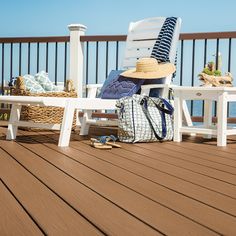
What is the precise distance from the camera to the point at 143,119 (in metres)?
3.40

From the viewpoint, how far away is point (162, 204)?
1.45 metres

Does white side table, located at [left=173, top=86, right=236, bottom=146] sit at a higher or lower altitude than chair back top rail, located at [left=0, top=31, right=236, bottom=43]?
lower

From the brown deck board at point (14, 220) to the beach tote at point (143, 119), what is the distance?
6.30ft

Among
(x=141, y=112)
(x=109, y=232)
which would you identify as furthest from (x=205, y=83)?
(x=109, y=232)

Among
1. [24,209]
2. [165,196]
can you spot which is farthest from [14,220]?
[165,196]

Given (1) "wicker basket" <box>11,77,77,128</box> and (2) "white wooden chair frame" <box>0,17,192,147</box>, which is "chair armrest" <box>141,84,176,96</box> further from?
(1) "wicker basket" <box>11,77,77,128</box>

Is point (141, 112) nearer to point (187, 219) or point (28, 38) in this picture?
point (187, 219)

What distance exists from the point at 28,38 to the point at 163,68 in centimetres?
212

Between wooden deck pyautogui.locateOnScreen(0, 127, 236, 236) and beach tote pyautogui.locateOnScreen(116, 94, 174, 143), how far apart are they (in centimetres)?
55

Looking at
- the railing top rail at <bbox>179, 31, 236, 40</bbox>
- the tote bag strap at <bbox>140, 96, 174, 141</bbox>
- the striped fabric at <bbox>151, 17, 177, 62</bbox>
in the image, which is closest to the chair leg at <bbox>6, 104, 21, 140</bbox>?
the tote bag strap at <bbox>140, 96, 174, 141</bbox>

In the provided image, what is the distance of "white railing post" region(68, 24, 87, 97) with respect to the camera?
5.07 meters

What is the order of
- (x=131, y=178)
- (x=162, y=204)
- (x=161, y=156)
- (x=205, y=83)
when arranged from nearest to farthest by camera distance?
(x=162, y=204) < (x=131, y=178) < (x=161, y=156) < (x=205, y=83)

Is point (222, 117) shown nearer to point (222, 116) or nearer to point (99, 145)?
point (222, 116)

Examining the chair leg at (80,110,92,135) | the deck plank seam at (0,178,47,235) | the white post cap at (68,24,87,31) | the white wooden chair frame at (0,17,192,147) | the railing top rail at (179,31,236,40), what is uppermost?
the white post cap at (68,24,87,31)
